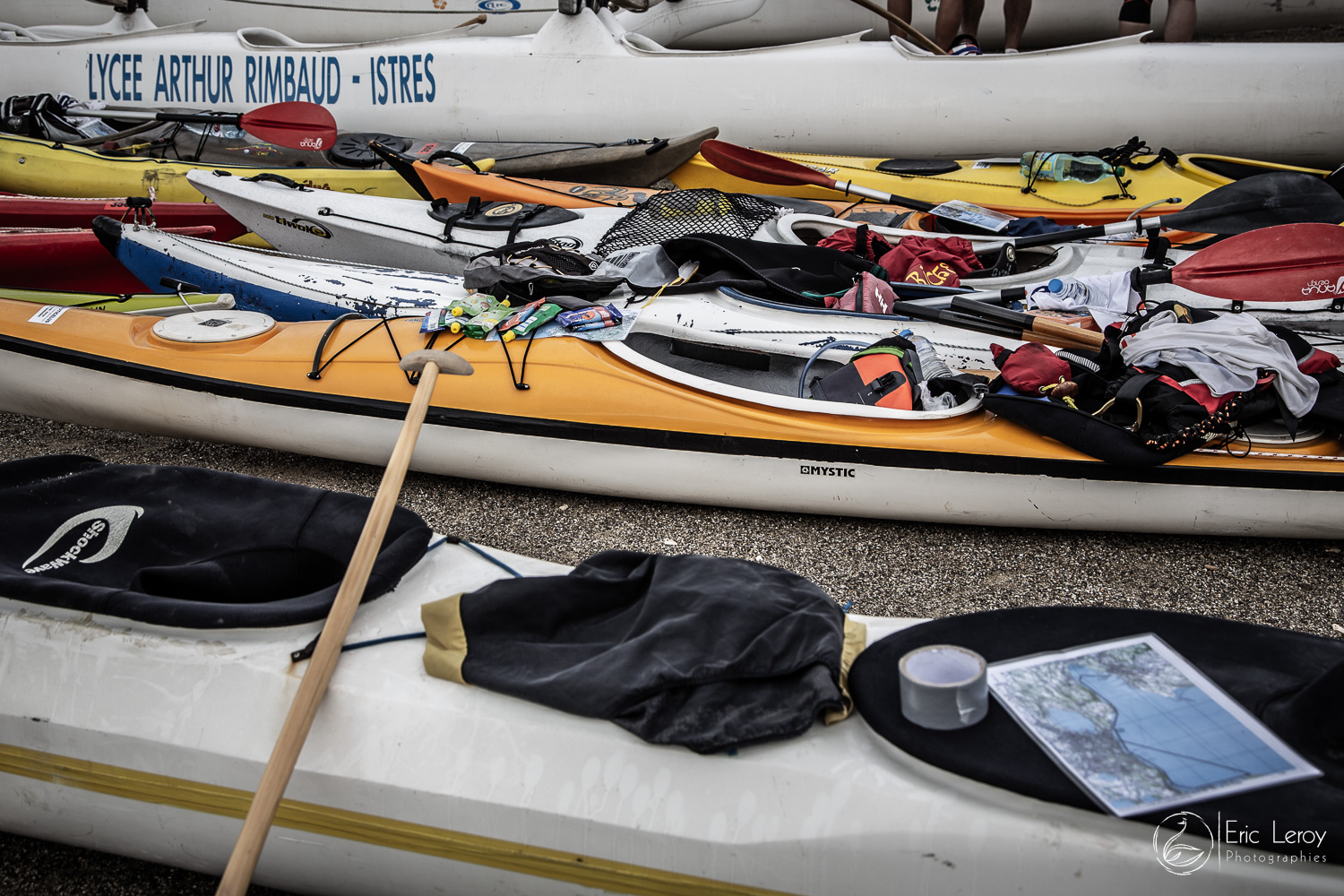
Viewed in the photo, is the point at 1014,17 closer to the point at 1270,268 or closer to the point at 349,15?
the point at 1270,268

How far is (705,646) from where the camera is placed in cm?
146

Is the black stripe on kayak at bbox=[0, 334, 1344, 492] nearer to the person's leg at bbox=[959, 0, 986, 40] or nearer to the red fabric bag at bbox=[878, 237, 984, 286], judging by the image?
the red fabric bag at bbox=[878, 237, 984, 286]

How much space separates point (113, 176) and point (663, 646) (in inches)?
188

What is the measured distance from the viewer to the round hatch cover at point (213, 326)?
9.96ft

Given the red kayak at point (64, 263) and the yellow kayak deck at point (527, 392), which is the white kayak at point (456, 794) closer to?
the yellow kayak deck at point (527, 392)

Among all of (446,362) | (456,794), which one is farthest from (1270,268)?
(456,794)

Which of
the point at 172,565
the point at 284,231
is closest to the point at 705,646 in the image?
the point at 172,565

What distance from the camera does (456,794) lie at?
56.6 inches

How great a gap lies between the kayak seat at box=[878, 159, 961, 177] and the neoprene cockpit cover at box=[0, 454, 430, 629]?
341 cm

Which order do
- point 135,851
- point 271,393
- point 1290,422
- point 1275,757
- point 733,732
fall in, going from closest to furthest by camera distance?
1. point 1275,757
2. point 733,732
3. point 135,851
4. point 1290,422
5. point 271,393

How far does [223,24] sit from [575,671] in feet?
26.8

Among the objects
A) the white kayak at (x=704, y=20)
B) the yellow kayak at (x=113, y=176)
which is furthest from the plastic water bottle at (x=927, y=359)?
the white kayak at (x=704, y=20)

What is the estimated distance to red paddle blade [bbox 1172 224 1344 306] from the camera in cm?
294

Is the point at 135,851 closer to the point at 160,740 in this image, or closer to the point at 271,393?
the point at 160,740
